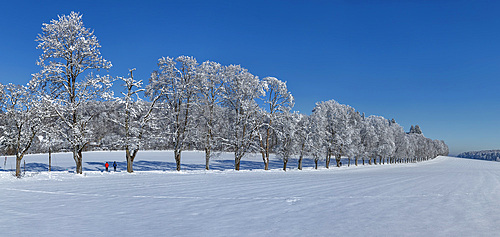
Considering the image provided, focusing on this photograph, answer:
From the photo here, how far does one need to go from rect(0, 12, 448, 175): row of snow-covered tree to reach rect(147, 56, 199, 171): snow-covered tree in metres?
0.10

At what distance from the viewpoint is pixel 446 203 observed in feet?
35.0

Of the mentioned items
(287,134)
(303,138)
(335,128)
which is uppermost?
(335,128)

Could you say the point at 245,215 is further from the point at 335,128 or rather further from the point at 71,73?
the point at 335,128

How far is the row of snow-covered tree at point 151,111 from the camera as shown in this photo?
24.1 meters

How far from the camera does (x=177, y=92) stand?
3044 centimetres

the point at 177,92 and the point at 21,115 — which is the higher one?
the point at 177,92

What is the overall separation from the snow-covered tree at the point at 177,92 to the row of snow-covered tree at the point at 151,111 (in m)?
0.10

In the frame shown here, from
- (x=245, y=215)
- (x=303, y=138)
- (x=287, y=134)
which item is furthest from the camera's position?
(x=303, y=138)

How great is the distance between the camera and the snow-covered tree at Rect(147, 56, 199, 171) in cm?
3022

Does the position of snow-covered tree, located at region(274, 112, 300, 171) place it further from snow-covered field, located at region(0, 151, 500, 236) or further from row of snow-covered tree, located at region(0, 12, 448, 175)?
snow-covered field, located at region(0, 151, 500, 236)

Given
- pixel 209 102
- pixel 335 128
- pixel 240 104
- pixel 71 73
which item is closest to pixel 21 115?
pixel 71 73

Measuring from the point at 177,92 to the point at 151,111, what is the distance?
3291 millimetres

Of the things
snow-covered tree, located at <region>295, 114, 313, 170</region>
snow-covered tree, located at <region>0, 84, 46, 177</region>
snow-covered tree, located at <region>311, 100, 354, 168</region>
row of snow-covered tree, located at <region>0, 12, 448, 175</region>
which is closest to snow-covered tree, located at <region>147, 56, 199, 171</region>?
row of snow-covered tree, located at <region>0, 12, 448, 175</region>

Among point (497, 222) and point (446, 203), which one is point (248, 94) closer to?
point (446, 203)
